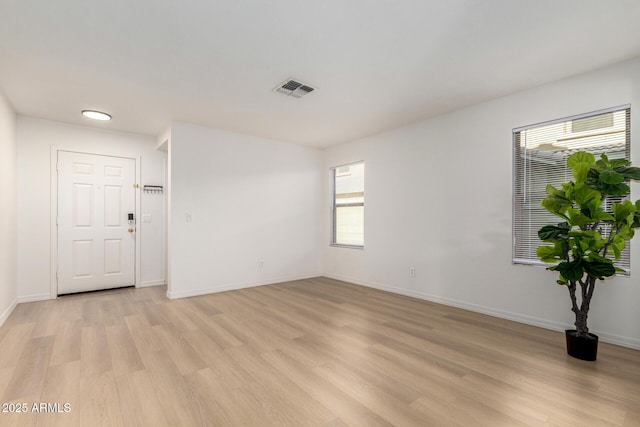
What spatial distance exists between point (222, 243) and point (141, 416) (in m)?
3.13

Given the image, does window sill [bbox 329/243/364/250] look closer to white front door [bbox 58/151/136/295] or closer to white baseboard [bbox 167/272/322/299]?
white baseboard [bbox 167/272/322/299]

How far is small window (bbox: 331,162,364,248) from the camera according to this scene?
537 centimetres

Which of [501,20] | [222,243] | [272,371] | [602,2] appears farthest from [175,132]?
[602,2]

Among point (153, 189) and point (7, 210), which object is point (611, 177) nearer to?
point (153, 189)

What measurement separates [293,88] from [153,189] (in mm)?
3304

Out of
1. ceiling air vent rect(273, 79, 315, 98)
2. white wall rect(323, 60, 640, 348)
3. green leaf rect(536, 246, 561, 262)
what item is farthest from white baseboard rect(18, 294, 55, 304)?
green leaf rect(536, 246, 561, 262)

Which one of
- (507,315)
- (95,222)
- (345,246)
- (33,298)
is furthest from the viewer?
(345,246)

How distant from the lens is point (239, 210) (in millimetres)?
4898

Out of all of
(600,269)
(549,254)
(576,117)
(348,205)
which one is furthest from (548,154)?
(348,205)

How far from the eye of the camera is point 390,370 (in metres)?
2.21

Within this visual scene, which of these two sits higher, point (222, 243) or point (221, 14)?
point (221, 14)

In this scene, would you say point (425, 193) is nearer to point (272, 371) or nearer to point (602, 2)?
point (602, 2)

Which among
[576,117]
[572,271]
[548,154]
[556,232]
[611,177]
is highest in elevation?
[576,117]

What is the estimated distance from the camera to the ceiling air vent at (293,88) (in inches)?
123
